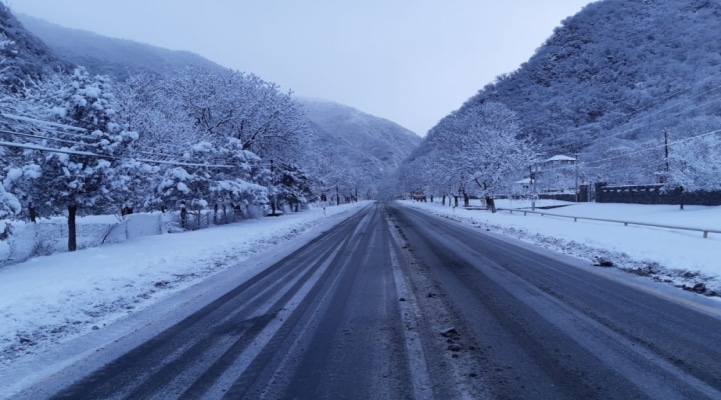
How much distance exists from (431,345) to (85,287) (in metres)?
7.43

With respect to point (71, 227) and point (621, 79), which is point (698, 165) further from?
point (621, 79)

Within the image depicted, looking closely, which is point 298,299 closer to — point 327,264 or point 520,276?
point 327,264

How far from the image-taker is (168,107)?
3900 centimetres

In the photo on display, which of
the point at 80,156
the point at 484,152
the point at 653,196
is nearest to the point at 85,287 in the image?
the point at 80,156

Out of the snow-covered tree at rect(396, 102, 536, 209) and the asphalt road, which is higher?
the snow-covered tree at rect(396, 102, 536, 209)

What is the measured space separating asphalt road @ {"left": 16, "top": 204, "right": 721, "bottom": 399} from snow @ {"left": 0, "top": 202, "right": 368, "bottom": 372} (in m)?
1.58

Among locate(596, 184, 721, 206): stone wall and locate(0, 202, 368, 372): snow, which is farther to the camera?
locate(596, 184, 721, 206): stone wall

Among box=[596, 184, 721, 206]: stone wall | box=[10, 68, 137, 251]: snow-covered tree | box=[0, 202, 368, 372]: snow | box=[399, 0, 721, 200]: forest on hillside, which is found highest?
box=[399, 0, 721, 200]: forest on hillside

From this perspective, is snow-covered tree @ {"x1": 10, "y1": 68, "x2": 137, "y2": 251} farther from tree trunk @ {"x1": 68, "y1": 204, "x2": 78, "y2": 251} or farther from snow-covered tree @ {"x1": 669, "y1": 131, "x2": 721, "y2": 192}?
snow-covered tree @ {"x1": 669, "y1": 131, "x2": 721, "y2": 192}

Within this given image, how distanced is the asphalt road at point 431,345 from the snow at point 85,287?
1581 mm

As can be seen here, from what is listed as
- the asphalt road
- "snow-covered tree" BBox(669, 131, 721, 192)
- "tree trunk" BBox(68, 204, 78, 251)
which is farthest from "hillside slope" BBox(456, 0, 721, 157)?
"tree trunk" BBox(68, 204, 78, 251)

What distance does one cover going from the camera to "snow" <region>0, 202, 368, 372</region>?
5.75 meters

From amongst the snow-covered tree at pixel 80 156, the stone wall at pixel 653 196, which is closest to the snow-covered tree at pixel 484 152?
the stone wall at pixel 653 196

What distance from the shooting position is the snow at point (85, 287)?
227 inches
